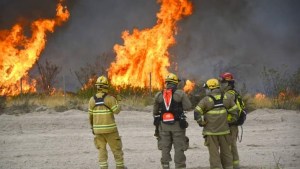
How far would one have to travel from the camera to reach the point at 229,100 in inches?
360

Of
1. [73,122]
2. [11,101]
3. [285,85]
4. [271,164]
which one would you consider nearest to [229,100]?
[271,164]

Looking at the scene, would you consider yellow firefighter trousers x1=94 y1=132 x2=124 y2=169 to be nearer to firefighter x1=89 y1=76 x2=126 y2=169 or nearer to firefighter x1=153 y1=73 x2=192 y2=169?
firefighter x1=89 y1=76 x2=126 y2=169

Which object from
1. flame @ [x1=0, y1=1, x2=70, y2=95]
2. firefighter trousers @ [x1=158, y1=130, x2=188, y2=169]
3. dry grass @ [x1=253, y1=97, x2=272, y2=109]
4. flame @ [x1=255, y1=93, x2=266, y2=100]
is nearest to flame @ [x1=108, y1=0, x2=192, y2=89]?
flame @ [x1=0, y1=1, x2=70, y2=95]

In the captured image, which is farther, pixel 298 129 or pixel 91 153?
pixel 298 129

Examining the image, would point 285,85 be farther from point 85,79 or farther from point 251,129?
point 85,79

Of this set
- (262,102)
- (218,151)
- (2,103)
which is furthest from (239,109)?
(2,103)

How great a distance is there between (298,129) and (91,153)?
7672 millimetres

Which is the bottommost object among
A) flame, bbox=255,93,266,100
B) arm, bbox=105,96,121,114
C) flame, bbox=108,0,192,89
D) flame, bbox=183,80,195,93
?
arm, bbox=105,96,121,114

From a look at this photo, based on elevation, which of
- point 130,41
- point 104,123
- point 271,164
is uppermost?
point 130,41

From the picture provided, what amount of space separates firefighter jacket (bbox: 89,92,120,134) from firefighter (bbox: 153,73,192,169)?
86 cm

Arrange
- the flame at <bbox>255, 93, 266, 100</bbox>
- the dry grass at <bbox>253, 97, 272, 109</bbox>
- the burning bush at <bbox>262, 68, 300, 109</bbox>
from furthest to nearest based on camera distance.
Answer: the flame at <bbox>255, 93, 266, 100</bbox>, the dry grass at <bbox>253, 97, 272, 109</bbox>, the burning bush at <bbox>262, 68, 300, 109</bbox>

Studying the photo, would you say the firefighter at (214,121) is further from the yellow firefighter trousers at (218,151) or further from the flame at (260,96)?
the flame at (260,96)

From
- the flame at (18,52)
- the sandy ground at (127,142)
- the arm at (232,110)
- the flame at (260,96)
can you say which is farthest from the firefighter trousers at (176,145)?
the flame at (18,52)

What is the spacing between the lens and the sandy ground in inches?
420
